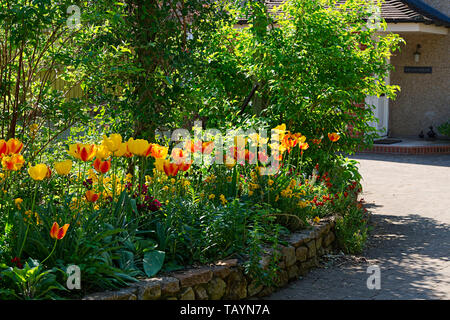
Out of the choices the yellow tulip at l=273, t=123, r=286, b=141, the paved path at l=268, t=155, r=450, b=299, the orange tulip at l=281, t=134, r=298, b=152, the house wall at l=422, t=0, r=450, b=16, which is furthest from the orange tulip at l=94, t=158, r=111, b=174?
the house wall at l=422, t=0, r=450, b=16

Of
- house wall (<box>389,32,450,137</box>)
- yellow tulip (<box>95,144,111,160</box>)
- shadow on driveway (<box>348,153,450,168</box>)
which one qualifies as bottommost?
shadow on driveway (<box>348,153,450,168</box>)

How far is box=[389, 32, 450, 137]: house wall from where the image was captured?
17.7 meters

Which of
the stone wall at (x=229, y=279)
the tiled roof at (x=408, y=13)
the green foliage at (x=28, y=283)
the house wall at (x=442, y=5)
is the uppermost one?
the house wall at (x=442, y=5)

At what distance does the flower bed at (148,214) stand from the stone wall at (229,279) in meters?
0.09

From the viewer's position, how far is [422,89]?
1803cm

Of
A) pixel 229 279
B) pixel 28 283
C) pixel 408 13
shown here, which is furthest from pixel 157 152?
pixel 408 13

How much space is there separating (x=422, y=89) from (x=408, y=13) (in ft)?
9.19

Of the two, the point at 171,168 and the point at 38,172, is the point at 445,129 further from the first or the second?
the point at 38,172

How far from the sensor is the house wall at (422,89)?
17.7 metres

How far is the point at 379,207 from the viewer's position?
876 centimetres

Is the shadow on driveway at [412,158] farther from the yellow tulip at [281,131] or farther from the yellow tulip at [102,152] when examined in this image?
the yellow tulip at [102,152]

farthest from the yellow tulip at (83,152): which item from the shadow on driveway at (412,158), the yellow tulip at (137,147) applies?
the shadow on driveway at (412,158)

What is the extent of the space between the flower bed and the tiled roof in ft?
33.2

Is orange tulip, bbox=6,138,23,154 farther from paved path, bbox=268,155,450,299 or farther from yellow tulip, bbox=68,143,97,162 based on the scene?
paved path, bbox=268,155,450,299
